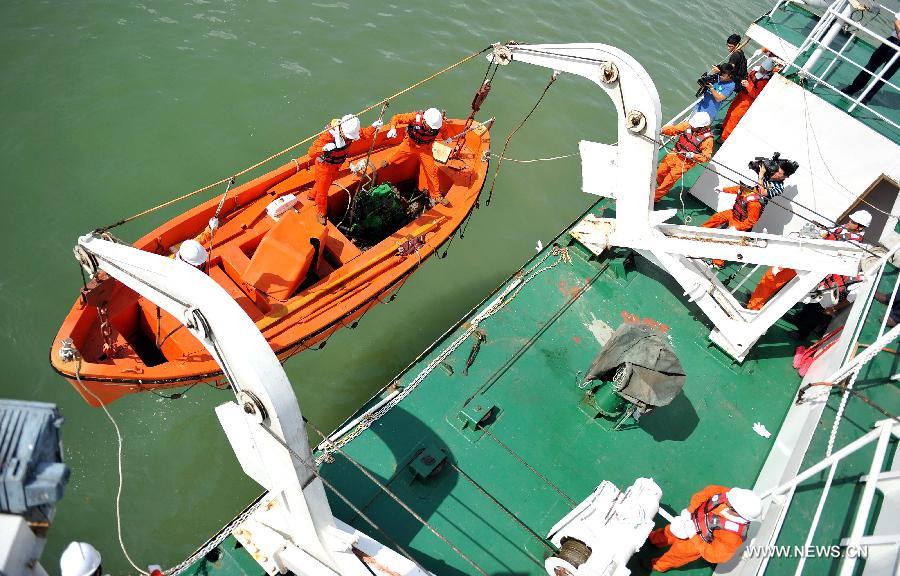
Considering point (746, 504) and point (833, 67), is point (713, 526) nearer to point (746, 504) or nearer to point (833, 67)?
point (746, 504)

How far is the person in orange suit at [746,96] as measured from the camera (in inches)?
366

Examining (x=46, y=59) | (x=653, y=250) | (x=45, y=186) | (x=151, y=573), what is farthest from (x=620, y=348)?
(x=46, y=59)

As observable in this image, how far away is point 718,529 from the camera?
5.09 meters

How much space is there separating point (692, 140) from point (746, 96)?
177 centimetres

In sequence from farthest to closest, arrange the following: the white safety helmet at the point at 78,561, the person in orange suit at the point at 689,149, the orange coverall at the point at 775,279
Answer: the person in orange suit at the point at 689,149, the orange coverall at the point at 775,279, the white safety helmet at the point at 78,561

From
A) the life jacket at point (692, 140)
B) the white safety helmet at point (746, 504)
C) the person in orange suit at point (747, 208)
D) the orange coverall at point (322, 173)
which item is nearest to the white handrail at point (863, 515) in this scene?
the white safety helmet at point (746, 504)

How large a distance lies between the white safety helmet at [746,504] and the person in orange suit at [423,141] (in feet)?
17.7

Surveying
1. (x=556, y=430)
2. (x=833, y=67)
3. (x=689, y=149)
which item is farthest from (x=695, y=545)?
(x=833, y=67)

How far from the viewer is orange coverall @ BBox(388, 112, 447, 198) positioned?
8.80 meters

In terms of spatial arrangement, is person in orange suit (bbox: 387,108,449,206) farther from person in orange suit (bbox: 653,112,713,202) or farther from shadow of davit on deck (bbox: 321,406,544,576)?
shadow of davit on deck (bbox: 321,406,544,576)

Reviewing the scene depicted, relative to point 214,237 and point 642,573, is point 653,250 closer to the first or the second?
point 642,573

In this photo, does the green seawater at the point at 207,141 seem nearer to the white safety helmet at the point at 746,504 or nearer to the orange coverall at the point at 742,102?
the orange coverall at the point at 742,102

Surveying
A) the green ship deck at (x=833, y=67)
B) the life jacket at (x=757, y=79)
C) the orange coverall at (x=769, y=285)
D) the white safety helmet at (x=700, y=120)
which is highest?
the green ship deck at (x=833, y=67)

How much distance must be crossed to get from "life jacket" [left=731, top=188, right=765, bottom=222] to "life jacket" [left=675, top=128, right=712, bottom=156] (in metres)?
1.01
